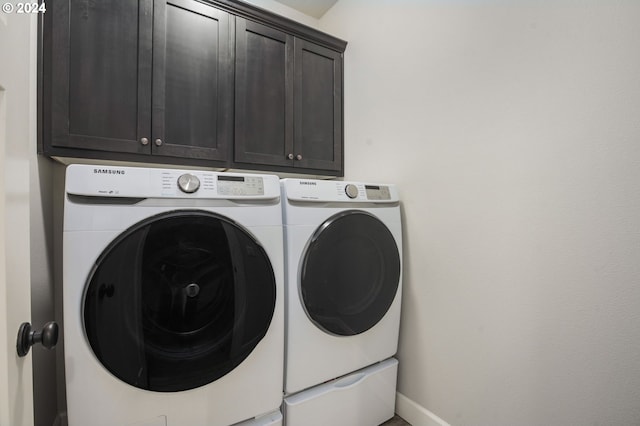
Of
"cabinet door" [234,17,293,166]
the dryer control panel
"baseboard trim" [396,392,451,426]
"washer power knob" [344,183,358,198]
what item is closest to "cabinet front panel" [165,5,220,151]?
"cabinet door" [234,17,293,166]

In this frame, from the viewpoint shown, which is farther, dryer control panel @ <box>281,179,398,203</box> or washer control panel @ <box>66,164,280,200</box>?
dryer control panel @ <box>281,179,398,203</box>

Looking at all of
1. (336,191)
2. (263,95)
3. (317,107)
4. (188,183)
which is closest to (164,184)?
(188,183)

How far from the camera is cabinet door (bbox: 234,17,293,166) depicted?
1597 millimetres

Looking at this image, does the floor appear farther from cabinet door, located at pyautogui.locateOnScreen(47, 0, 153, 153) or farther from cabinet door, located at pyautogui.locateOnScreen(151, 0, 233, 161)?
cabinet door, located at pyautogui.locateOnScreen(47, 0, 153, 153)

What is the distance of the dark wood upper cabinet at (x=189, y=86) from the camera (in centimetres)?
121

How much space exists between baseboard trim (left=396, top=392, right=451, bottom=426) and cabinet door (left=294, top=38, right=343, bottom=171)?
140 cm

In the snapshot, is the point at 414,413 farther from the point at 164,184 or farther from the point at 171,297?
the point at 164,184

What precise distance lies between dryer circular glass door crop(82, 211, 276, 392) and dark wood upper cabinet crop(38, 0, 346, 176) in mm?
653

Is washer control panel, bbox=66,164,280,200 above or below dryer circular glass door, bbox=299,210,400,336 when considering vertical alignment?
above

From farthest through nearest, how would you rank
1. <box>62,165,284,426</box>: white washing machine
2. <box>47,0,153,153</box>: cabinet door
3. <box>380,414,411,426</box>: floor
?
<box>380,414,411,426</box>: floor
<box>47,0,153,153</box>: cabinet door
<box>62,165,284,426</box>: white washing machine

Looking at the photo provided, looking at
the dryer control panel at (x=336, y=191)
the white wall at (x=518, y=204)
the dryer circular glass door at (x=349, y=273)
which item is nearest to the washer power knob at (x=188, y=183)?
the dryer control panel at (x=336, y=191)

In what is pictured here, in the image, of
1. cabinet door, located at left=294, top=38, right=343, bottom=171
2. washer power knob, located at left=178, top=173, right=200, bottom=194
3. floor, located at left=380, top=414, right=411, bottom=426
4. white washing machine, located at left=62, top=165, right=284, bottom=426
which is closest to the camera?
white washing machine, located at left=62, top=165, right=284, bottom=426

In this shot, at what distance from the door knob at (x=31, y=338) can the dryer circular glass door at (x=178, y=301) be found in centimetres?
26

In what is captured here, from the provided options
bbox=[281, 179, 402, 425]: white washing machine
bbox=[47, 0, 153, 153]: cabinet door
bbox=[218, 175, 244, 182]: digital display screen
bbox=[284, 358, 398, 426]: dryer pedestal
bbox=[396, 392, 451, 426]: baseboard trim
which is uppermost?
bbox=[47, 0, 153, 153]: cabinet door
